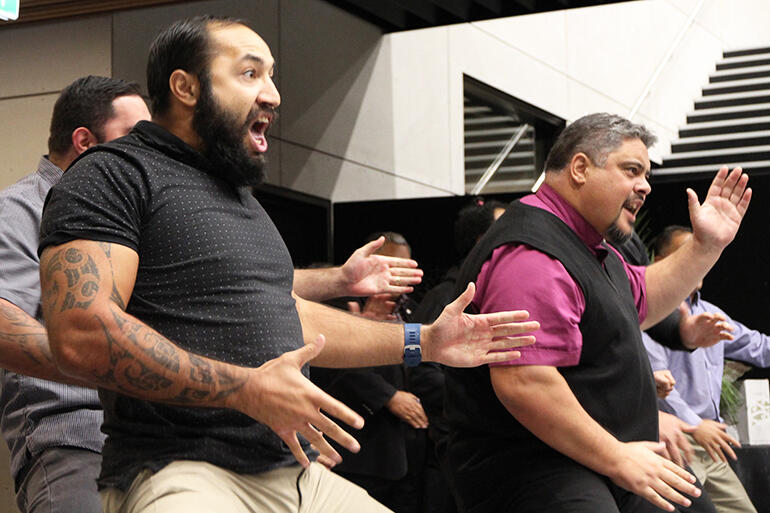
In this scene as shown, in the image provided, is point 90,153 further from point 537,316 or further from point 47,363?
point 537,316

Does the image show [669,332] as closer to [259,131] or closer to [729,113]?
[259,131]

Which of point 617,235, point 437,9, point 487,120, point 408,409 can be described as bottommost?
point 408,409

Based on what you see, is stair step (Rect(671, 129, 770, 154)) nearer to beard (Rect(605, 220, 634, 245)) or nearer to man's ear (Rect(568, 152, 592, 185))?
beard (Rect(605, 220, 634, 245))

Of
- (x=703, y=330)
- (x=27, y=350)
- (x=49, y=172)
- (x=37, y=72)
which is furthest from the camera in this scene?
(x=37, y=72)

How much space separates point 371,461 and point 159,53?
9.25 ft

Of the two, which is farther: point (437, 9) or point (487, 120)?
point (487, 120)

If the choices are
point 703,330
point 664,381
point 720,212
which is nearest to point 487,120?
point 703,330

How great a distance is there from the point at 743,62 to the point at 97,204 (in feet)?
38.3

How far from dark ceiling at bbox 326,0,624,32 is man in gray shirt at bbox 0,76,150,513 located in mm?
4303

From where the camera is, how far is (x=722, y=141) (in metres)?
11.0

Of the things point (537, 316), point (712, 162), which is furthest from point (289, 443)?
point (712, 162)

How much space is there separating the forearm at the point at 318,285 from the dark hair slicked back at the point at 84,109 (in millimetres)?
734

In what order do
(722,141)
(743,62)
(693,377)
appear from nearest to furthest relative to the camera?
(693,377)
(722,141)
(743,62)

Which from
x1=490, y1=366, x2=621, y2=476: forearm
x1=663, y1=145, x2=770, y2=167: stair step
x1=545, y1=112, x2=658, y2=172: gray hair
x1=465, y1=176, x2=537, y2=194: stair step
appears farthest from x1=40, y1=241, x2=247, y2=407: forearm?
x1=663, y1=145, x2=770, y2=167: stair step
